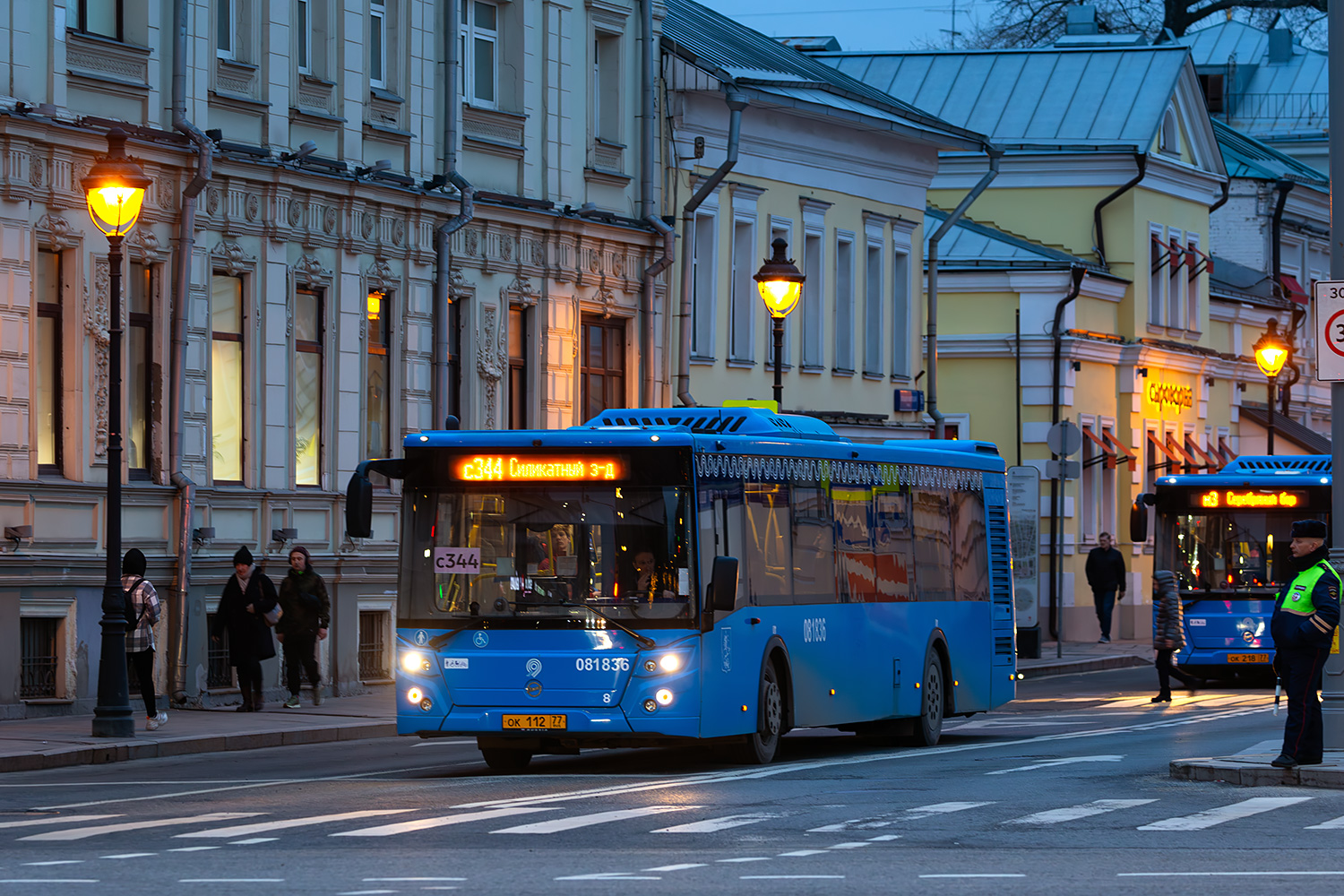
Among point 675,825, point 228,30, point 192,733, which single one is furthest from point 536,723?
point 228,30

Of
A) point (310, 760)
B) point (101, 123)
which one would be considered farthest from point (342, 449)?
point (310, 760)

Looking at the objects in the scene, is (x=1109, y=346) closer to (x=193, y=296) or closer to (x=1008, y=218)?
(x=1008, y=218)

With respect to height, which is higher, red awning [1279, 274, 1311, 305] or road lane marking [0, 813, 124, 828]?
red awning [1279, 274, 1311, 305]

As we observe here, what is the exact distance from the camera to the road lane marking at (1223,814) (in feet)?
49.8

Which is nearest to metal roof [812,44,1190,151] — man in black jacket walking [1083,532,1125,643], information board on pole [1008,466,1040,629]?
man in black jacket walking [1083,532,1125,643]

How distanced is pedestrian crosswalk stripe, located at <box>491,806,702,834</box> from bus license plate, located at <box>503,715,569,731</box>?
2984mm

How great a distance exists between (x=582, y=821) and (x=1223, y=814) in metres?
3.86

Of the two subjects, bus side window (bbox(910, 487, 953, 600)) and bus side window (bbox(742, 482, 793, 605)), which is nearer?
bus side window (bbox(742, 482, 793, 605))

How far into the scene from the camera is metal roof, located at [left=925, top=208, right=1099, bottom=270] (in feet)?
168

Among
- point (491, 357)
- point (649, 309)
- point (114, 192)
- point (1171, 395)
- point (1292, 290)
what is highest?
point (1292, 290)

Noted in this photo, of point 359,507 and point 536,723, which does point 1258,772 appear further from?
point 359,507

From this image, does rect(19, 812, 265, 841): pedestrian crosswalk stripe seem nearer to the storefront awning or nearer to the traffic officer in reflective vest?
the traffic officer in reflective vest

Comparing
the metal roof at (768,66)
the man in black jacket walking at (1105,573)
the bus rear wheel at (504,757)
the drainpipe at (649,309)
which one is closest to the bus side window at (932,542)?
the bus rear wheel at (504,757)

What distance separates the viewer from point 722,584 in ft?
63.6
